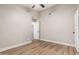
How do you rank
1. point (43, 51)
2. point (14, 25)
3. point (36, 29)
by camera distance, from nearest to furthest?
point (43, 51) → point (14, 25) → point (36, 29)

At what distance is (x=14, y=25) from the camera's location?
3352mm

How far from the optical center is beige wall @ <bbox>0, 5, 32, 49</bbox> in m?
2.92

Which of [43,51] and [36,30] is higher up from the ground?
[36,30]

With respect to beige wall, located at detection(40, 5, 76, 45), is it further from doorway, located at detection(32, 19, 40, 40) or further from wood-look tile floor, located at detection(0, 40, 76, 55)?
wood-look tile floor, located at detection(0, 40, 76, 55)

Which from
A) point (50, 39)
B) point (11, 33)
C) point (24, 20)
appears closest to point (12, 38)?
point (11, 33)

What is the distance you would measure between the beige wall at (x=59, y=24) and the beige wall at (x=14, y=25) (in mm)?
1186

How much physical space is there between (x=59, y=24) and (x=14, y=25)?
7.98ft

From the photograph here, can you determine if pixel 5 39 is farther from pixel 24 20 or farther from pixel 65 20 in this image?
pixel 65 20

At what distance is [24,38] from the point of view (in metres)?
3.97

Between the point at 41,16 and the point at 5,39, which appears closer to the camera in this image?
the point at 5,39

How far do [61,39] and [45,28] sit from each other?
1.48 metres

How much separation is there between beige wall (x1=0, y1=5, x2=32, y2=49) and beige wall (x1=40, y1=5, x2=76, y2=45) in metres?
1.19

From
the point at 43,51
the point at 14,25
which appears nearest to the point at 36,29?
the point at 14,25

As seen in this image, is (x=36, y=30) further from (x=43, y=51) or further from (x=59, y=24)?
(x=43, y=51)
